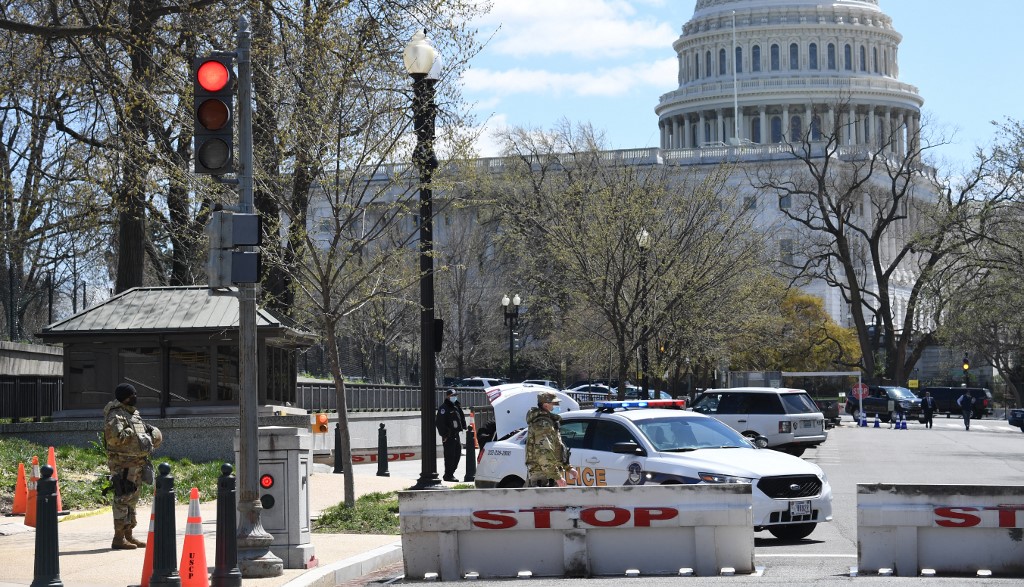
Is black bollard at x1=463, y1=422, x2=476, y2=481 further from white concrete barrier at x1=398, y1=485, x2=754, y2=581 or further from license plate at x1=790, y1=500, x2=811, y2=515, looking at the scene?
white concrete barrier at x1=398, y1=485, x2=754, y2=581

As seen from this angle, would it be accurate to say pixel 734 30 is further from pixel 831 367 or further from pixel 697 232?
pixel 697 232

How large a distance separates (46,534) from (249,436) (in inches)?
87.5

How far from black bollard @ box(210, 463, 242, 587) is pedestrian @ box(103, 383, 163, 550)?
2.87 meters

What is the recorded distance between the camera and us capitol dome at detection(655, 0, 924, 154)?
486 ft

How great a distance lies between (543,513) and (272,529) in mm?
2472

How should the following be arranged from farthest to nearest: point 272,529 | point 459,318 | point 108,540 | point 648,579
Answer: point 459,318 → point 108,540 → point 272,529 → point 648,579

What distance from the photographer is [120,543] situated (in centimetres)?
1427

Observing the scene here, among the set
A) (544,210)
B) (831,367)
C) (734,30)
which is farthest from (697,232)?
(734,30)

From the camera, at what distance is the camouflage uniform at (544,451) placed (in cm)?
1510

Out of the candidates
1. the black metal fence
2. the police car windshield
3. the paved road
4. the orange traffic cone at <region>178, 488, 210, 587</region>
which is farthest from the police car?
the black metal fence

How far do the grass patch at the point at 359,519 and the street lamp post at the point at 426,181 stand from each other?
3.17ft

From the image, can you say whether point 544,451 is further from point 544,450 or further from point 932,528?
point 932,528

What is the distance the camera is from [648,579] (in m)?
12.3

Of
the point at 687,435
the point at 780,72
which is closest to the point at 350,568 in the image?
the point at 687,435
